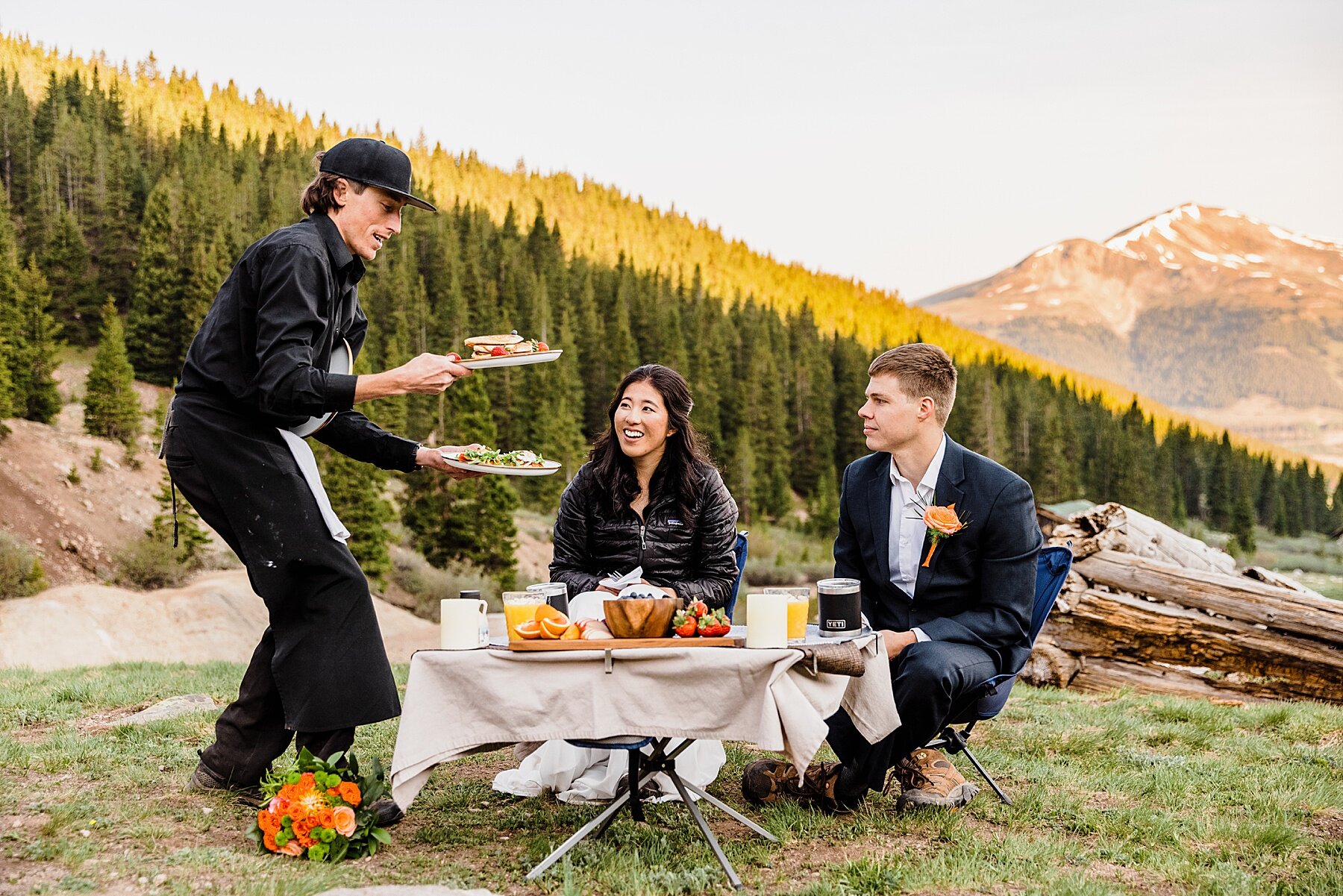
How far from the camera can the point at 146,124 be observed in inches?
2547

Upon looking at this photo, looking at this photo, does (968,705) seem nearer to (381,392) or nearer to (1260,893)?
(1260,893)

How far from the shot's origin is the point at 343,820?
139 inches

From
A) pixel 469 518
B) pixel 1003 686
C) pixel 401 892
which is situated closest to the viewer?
pixel 401 892

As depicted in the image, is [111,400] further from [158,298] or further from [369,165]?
[369,165]

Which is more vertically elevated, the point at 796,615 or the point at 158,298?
the point at 158,298

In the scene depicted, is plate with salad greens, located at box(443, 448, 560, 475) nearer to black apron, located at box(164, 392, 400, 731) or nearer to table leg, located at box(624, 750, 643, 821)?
black apron, located at box(164, 392, 400, 731)

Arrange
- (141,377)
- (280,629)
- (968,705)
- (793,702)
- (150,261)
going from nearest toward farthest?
(793,702)
(280,629)
(968,705)
(141,377)
(150,261)

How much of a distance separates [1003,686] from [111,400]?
35.8 meters

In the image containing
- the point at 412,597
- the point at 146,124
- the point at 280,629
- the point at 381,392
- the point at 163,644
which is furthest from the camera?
the point at 146,124

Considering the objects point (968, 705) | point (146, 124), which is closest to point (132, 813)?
point (968, 705)

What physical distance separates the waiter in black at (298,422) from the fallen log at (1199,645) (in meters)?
6.28

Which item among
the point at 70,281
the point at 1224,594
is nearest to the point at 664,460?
the point at 1224,594

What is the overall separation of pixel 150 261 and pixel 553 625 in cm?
4960

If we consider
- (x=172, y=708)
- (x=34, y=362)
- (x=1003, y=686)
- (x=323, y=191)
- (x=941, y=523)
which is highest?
(x=323, y=191)
